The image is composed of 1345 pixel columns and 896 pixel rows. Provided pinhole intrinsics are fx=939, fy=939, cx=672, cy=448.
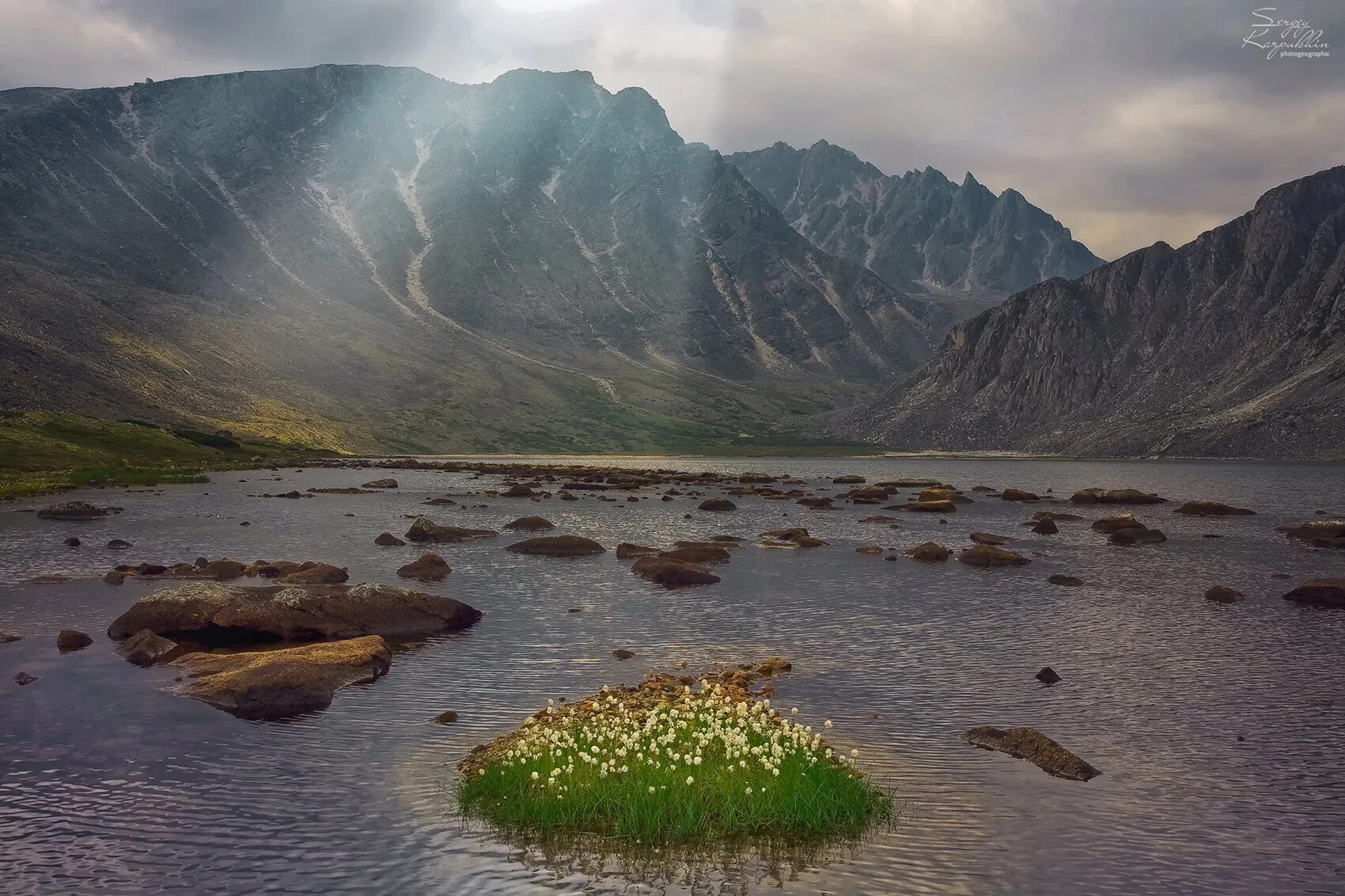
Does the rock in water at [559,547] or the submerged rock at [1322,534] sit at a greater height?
the submerged rock at [1322,534]

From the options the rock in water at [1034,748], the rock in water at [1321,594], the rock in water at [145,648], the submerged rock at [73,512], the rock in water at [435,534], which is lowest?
the submerged rock at [73,512]

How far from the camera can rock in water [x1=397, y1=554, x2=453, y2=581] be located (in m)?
47.3

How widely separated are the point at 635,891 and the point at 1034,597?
35033 millimetres

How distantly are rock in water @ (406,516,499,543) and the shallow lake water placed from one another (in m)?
9.74

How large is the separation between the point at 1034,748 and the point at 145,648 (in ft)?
85.3

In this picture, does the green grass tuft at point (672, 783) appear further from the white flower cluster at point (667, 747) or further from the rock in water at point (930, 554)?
the rock in water at point (930, 554)

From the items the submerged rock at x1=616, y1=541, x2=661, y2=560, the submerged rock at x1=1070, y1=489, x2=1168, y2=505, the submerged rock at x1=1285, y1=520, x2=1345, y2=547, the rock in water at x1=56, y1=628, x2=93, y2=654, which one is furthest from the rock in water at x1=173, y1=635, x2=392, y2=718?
the submerged rock at x1=1070, y1=489, x2=1168, y2=505

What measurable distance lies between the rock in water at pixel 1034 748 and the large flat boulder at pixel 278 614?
20.3 m

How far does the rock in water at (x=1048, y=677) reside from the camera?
2789cm

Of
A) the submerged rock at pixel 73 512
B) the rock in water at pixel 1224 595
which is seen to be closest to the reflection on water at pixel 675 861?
the rock in water at pixel 1224 595

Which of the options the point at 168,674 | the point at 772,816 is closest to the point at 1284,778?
the point at 772,816

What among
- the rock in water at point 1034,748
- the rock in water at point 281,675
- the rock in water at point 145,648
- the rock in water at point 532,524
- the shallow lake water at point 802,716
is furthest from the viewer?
the rock in water at point 532,524

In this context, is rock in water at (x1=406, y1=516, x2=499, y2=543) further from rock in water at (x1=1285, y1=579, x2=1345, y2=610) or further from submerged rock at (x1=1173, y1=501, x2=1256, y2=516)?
submerged rock at (x1=1173, y1=501, x2=1256, y2=516)

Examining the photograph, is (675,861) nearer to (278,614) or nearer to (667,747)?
(667,747)
